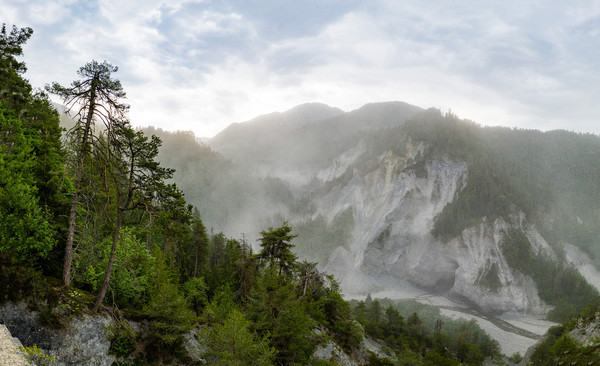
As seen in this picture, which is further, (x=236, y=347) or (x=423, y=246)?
(x=423, y=246)

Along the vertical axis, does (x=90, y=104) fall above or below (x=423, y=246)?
above

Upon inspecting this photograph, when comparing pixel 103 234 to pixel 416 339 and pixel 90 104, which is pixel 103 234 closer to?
pixel 90 104

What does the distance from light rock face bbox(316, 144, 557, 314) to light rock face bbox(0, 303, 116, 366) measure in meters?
133

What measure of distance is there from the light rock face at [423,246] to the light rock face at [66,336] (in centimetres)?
13339

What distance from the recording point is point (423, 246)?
472 ft

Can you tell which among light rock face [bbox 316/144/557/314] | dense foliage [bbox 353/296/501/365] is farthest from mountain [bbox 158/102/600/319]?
dense foliage [bbox 353/296/501/365]

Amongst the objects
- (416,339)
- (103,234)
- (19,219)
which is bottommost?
(416,339)

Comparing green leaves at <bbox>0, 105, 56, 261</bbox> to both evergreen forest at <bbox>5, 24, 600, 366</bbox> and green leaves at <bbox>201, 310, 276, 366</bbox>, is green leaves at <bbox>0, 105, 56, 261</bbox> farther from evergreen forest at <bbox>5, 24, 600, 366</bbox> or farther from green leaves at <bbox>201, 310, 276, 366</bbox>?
green leaves at <bbox>201, 310, 276, 366</bbox>

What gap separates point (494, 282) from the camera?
122750 mm

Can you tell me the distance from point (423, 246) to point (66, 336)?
146 m

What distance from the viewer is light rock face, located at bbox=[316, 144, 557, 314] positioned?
124000 millimetres

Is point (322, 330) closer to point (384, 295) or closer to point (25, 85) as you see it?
point (25, 85)

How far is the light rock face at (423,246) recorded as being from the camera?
124000mm

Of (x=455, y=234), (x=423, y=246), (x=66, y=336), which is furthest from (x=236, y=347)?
(x=423, y=246)
